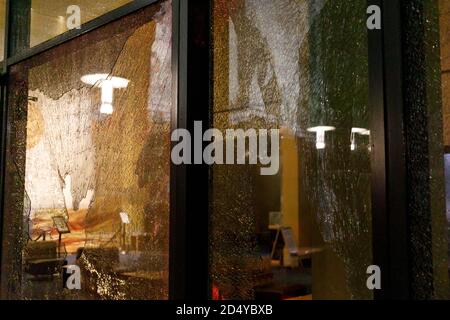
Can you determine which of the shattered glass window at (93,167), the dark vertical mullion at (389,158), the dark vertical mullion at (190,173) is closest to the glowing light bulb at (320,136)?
the dark vertical mullion at (389,158)

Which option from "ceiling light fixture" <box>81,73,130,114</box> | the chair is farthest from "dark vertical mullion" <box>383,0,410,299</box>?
the chair

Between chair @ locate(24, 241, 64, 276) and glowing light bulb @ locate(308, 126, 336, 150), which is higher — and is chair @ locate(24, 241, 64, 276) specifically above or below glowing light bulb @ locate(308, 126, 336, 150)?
below

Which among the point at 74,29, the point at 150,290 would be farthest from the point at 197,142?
the point at 74,29

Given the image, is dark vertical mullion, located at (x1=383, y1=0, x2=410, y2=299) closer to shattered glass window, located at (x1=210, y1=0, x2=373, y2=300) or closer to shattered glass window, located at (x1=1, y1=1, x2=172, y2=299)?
shattered glass window, located at (x1=210, y1=0, x2=373, y2=300)

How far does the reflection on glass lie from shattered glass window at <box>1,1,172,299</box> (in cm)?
13

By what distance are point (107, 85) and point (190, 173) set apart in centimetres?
83

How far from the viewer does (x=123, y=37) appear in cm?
251

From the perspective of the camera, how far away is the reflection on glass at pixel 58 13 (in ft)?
8.97

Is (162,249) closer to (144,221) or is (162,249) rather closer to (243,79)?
(144,221)

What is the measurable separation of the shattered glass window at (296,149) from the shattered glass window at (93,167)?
1.07ft

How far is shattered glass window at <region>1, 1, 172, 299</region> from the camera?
232 cm

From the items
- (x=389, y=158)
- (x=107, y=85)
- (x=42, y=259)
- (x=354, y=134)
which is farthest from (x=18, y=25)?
(x=389, y=158)

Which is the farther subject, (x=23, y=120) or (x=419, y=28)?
(x=23, y=120)
